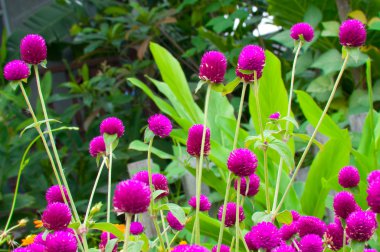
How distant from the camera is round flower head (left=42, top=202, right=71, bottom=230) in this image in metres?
0.67

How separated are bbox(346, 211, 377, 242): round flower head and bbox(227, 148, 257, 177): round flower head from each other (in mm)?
126

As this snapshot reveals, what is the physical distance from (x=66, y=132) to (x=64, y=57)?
110cm

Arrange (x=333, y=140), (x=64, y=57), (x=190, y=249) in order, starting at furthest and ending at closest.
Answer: (x=64, y=57), (x=333, y=140), (x=190, y=249)

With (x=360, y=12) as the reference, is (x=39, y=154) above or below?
below

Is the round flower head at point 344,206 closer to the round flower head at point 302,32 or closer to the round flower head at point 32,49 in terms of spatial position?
the round flower head at point 302,32

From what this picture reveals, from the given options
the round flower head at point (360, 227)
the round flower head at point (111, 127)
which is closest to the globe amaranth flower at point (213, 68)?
the round flower head at point (111, 127)

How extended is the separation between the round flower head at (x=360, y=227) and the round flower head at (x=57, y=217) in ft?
1.00

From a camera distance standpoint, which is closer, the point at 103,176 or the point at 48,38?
the point at 103,176

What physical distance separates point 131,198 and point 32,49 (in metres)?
0.39

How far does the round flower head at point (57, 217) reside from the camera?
2.19 feet

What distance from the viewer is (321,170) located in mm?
1668

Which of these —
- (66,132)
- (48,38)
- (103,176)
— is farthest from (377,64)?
(48,38)

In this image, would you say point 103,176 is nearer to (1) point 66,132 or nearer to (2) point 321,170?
(1) point 66,132

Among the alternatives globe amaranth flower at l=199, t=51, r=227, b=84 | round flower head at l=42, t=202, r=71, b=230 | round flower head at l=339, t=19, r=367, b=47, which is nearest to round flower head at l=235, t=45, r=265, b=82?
globe amaranth flower at l=199, t=51, r=227, b=84
